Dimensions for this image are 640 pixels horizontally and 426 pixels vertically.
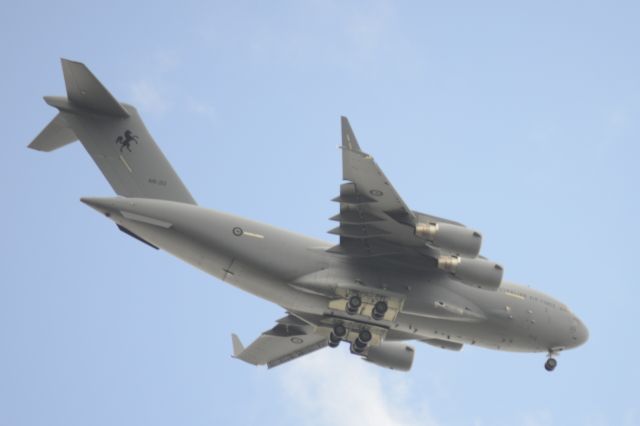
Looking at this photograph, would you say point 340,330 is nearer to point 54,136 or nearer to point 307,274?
point 307,274

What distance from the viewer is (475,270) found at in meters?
17.6

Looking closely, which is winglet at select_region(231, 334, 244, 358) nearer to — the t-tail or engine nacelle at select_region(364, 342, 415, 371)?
engine nacelle at select_region(364, 342, 415, 371)

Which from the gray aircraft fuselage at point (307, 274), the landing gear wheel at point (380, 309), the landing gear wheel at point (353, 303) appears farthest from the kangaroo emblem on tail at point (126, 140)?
the landing gear wheel at point (380, 309)

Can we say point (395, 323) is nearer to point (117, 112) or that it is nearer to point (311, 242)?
point (311, 242)

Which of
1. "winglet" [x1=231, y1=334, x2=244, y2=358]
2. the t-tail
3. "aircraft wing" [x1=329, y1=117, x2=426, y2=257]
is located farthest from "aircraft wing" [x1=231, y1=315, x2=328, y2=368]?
the t-tail

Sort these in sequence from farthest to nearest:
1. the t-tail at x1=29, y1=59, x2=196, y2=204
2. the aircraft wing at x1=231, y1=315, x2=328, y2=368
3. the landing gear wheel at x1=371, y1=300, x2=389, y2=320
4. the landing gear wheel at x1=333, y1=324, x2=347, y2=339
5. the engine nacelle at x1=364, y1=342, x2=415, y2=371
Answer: the aircraft wing at x1=231, y1=315, x2=328, y2=368
the engine nacelle at x1=364, y1=342, x2=415, y2=371
the landing gear wheel at x1=333, y1=324, x2=347, y2=339
the landing gear wheel at x1=371, y1=300, x2=389, y2=320
the t-tail at x1=29, y1=59, x2=196, y2=204

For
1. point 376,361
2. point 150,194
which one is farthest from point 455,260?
point 150,194

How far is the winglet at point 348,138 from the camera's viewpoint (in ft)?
49.9

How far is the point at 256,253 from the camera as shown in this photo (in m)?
17.7

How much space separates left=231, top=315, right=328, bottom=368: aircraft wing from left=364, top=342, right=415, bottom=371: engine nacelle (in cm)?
Answer: 114

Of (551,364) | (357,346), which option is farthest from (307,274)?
(551,364)

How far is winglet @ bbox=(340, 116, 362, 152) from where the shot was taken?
599 inches

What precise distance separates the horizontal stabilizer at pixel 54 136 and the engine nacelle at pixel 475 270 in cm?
730

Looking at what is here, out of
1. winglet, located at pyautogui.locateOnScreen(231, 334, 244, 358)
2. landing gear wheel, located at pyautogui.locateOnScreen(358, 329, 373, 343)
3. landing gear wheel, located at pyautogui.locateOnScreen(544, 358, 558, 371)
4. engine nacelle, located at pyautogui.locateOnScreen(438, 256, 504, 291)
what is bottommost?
winglet, located at pyautogui.locateOnScreen(231, 334, 244, 358)
